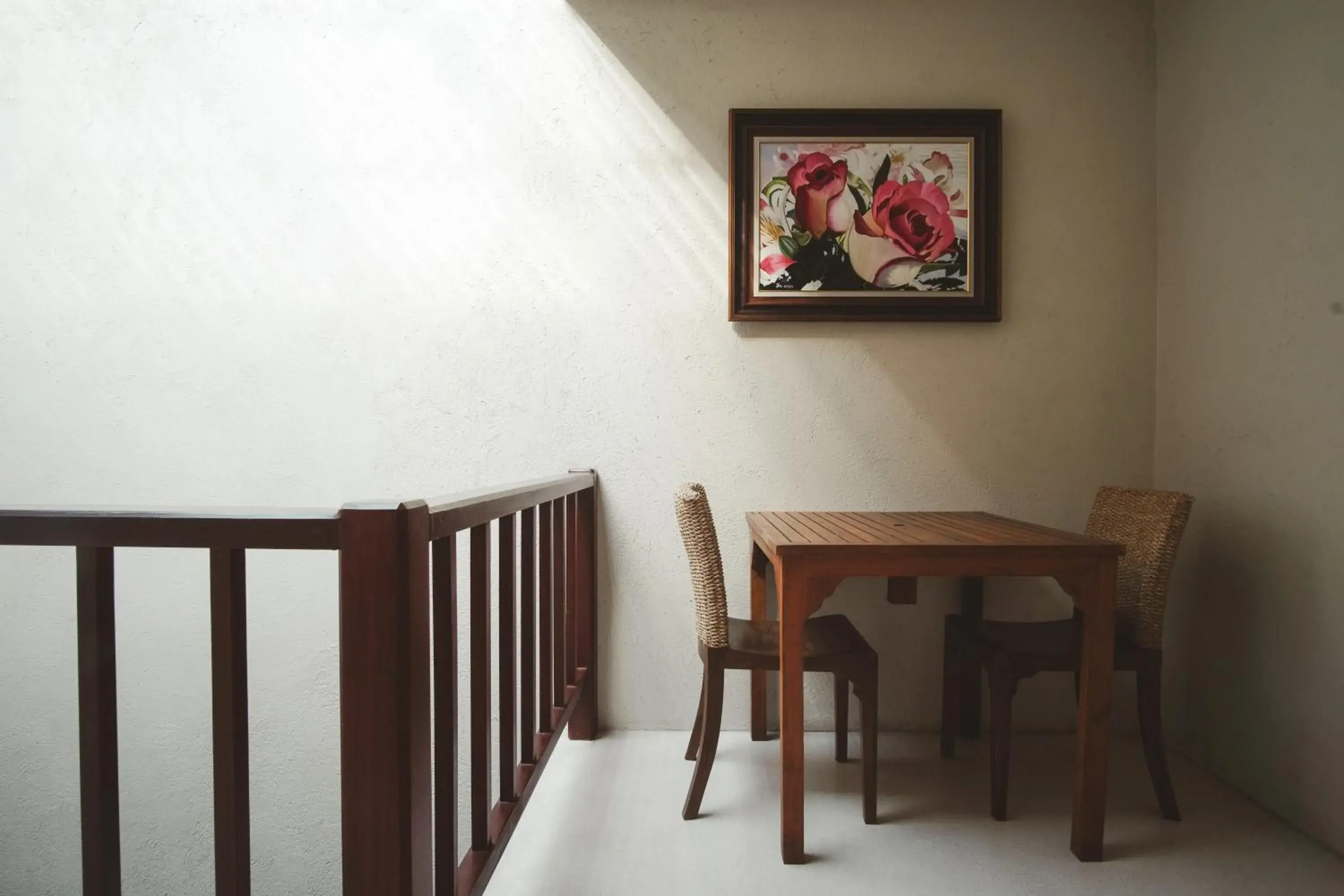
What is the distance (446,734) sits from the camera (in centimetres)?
114

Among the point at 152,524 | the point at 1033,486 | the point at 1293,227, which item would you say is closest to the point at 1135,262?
the point at 1293,227

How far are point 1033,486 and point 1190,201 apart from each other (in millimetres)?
1101

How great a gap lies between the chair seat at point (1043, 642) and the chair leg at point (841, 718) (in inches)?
16.3

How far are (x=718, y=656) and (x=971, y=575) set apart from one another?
69cm

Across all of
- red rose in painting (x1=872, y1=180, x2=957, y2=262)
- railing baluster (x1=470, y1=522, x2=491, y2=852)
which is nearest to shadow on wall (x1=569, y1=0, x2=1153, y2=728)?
red rose in painting (x1=872, y1=180, x2=957, y2=262)

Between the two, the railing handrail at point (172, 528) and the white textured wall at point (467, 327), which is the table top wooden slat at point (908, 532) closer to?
the white textured wall at point (467, 327)

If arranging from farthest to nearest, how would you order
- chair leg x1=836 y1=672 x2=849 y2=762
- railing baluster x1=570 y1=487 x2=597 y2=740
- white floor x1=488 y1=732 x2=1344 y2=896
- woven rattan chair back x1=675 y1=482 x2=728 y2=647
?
railing baluster x1=570 y1=487 x2=597 y2=740, chair leg x1=836 y1=672 x2=849 y2=762, woven rattan chair back x1=675 y1=482 x2=728 y2=647, white floor x1=488 y1=732 x2=1344 y2=896

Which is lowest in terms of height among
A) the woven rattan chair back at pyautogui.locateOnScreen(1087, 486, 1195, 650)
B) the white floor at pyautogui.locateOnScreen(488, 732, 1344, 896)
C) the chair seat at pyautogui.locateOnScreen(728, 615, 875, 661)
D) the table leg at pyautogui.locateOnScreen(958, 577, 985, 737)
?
the white floor at pyautogui.locateOnScreen(488, 732, 1344, 896)

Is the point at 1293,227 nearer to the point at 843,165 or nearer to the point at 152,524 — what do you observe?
the point at 843,165

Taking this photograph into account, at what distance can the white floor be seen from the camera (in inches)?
64.1

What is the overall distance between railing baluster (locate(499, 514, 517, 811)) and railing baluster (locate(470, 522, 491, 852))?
0.16 meters

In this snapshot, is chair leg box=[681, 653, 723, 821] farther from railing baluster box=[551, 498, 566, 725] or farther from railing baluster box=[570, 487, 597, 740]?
railing baluster box=[570, 487, 597, 740]

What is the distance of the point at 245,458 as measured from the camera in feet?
8.64

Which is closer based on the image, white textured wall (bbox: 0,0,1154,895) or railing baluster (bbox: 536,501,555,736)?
railing baluster (bbox: 536,501,555,736)
